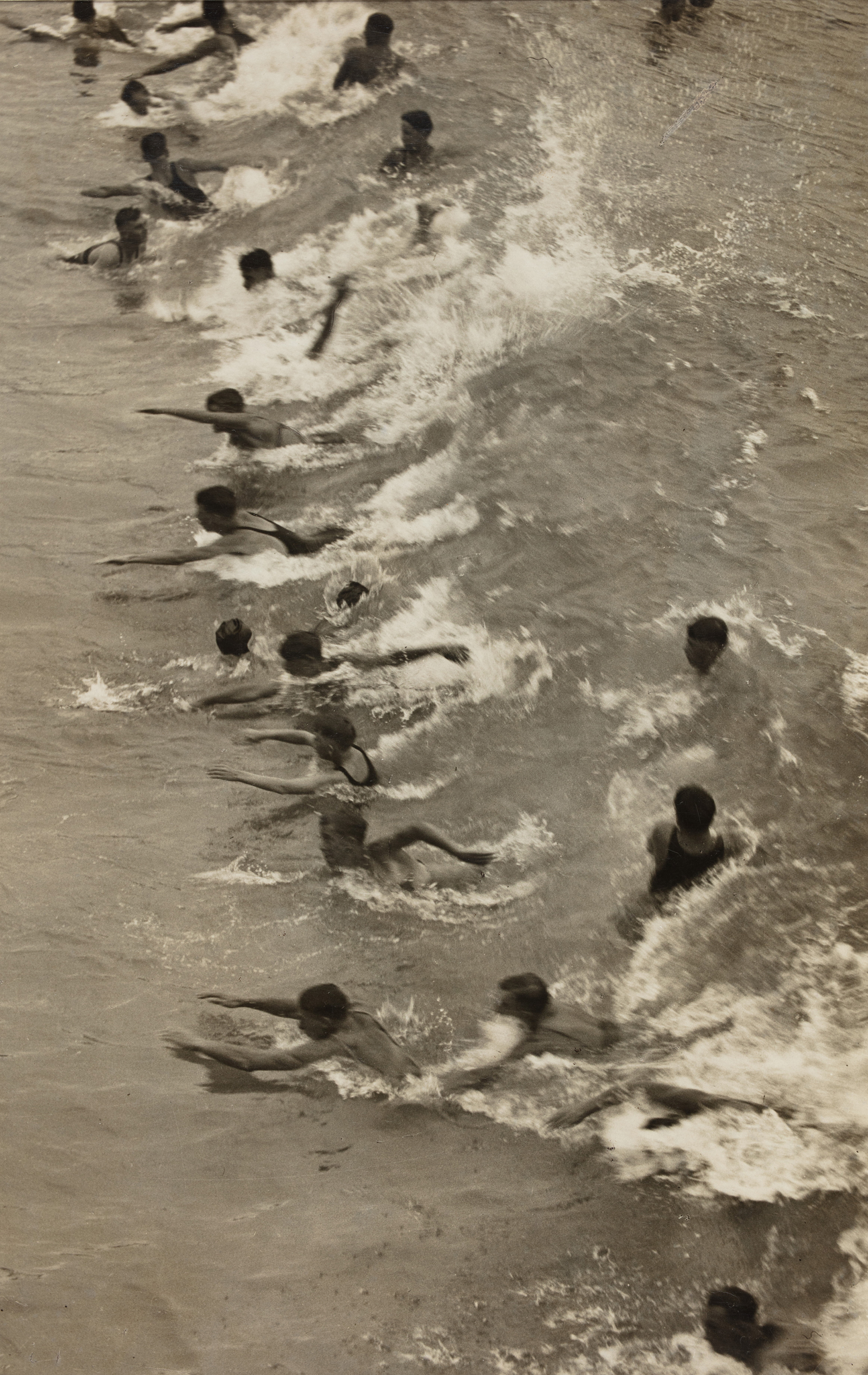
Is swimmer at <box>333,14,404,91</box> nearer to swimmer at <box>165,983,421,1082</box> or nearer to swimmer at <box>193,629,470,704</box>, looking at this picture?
swimmer at <box>193,629,470,704</box>

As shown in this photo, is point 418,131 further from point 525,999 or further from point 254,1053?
point 254,1053

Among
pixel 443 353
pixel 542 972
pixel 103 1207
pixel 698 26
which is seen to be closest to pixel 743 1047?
pixel 542 972

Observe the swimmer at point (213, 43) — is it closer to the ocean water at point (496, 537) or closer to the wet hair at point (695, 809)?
the ocean water at point (496, 537)

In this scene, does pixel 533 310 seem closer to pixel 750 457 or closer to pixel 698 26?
pixel 750 457

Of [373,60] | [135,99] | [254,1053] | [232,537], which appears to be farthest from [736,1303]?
[135,99]

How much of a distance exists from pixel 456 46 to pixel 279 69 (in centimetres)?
89

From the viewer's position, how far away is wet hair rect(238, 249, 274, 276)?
4113 mm

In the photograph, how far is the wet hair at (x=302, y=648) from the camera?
3422 millimetres

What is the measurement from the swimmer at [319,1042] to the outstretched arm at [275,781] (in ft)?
2.23

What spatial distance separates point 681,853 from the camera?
122 inches

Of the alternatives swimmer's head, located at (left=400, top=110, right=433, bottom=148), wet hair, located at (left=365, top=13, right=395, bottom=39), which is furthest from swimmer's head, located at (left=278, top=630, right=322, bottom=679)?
wet hair, located at (left=365, top=13, right=395, bottom=39)

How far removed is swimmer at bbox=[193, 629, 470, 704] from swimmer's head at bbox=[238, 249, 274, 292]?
1.75 metres

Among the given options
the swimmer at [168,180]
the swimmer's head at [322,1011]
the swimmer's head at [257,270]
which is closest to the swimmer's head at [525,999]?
the swimmer's head at [322,1011]

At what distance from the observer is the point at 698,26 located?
4387mm
